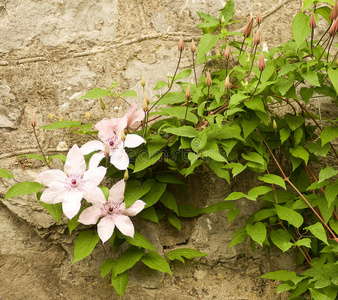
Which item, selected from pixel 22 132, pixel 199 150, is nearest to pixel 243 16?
pixel 199 150

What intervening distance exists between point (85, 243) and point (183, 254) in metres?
0.43

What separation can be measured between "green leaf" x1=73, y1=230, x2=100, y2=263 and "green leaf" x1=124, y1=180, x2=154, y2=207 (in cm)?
20

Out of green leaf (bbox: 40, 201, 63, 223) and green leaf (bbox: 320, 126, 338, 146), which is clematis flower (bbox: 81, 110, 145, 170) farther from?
green leaf (bbox: 320, 126, 338, 146)

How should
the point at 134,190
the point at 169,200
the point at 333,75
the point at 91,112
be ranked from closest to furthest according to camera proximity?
1. the point at 333,75
2. the point at 134,190
3. the point at 169,200
4. the point at 91,112

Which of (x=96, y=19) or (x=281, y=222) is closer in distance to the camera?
(x=281, y=222)

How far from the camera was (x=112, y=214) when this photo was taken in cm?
148

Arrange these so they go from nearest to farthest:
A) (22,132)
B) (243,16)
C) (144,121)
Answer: (144,121), (22,132), (243,16)

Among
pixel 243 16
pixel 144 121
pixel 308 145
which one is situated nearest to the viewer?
pixel 144 121

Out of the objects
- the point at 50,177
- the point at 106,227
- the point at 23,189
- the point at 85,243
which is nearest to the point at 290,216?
the point at 106,227

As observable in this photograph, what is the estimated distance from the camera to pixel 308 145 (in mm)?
1666

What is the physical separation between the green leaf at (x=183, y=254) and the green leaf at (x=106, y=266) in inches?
9.7

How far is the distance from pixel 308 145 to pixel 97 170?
3.00ft

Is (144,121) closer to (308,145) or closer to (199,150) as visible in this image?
(199,150)

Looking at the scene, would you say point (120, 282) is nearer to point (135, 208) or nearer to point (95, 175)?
point (135, 208)
